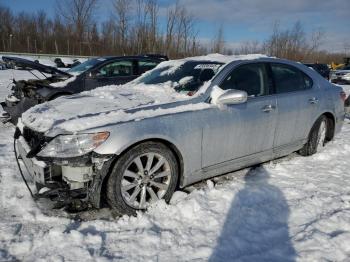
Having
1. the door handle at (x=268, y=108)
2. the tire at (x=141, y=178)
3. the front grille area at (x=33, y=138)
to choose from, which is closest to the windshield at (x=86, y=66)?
the front grille area at (x=33, y=138)

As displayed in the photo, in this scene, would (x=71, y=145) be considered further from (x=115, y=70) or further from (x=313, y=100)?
(x=115, y=70)

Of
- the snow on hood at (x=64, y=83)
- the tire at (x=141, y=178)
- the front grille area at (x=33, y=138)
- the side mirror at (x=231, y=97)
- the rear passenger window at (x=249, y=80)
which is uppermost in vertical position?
the rear passenger window at (x=249, y=80)

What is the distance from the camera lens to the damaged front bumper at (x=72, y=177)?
305 cm

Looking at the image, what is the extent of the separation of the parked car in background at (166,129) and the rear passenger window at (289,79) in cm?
2

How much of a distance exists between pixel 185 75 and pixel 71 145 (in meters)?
1.89

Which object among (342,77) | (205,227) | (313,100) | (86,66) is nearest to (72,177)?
(205,227)

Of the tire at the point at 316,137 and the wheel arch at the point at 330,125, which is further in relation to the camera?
the wheel arch at the point at 330,125

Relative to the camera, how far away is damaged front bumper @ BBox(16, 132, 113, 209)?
10.0 ft

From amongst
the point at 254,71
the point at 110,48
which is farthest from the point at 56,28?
the point at 254,71

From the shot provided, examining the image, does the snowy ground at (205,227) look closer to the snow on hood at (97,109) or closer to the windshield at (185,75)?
the snow on hood at (97,109)

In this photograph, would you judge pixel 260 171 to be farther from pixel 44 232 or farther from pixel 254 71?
pixel 44 232

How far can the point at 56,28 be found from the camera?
51562mm

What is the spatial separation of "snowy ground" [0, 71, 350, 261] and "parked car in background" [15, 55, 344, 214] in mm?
252

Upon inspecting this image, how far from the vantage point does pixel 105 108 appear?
3.50 metres
